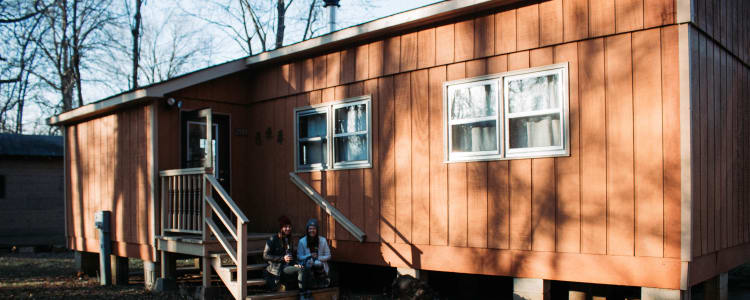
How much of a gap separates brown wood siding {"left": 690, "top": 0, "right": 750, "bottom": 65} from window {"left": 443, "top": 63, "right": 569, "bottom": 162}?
1434mm

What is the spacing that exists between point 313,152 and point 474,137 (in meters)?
3.04

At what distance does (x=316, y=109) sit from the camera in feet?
32.6

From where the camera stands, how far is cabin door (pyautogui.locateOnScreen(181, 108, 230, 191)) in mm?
10531

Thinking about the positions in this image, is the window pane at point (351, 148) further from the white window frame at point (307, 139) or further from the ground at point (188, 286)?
the ground at point (188, 286)

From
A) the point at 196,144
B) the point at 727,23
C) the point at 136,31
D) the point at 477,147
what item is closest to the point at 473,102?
the point at 477,147

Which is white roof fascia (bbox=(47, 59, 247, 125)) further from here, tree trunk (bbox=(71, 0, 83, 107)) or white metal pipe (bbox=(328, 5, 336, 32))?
tree trunk (bbox=(71, 0, 83, 107))

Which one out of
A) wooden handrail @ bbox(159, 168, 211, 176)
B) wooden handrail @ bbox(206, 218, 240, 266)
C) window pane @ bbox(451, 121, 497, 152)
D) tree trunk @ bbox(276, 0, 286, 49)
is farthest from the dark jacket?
tree trunk @ bbox(276, 0, 286, 49)

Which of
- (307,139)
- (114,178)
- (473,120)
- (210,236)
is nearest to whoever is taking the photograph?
(473,120)

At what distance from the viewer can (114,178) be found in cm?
1133

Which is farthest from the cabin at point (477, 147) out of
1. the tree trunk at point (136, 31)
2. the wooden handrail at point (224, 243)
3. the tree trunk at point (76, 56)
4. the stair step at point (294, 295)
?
the tree trunk at point (76, 56)

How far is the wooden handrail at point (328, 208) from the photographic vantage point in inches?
357

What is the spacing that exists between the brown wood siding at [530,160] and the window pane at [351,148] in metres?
0.29

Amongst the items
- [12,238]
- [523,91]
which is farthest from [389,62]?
[12,238]

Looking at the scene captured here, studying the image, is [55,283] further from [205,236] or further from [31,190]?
[31,190]
